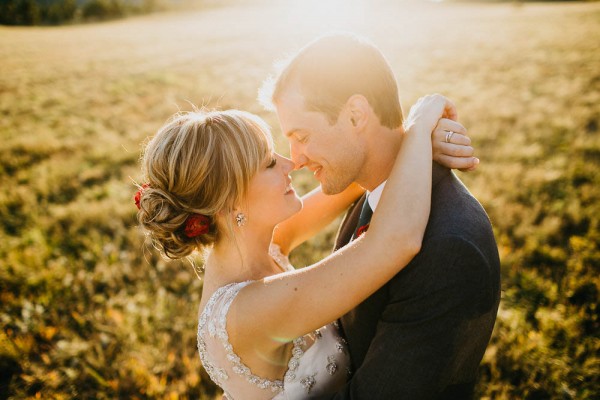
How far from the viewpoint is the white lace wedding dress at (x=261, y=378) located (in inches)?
92.4

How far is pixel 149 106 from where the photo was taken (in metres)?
14.6

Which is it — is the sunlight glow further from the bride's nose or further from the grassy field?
the bride's nose

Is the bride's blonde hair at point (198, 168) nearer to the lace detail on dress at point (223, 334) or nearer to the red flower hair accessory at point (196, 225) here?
the red flower hair accessory at point (196, 225)

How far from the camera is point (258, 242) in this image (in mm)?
2801

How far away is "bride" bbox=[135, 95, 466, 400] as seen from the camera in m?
1.97

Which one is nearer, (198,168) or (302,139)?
(198,168)

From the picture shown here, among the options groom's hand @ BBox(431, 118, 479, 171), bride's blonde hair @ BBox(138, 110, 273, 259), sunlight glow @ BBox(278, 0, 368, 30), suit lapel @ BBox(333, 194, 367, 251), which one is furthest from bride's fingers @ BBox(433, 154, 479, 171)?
sunlight glow @ BBox(278, 0, 368, 30)

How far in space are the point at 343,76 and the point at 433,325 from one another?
1597 mm

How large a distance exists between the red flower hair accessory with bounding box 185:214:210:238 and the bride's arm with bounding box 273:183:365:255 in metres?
0.99

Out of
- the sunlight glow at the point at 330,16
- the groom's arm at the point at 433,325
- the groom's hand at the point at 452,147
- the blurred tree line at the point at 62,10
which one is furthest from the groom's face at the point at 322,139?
the blurred tree line at the point at 62,10

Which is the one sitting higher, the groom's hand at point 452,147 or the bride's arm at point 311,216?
the groom's hand at point 452,147

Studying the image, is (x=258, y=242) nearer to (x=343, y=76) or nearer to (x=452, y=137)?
(x=343, y=76)

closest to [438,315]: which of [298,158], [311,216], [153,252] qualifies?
[298,158]

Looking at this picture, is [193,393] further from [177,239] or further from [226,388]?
[177,239]
